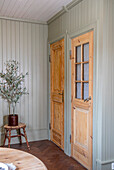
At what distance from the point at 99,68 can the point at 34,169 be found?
1695 mm

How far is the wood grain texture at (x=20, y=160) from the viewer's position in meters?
1.51

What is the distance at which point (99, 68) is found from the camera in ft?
8.79

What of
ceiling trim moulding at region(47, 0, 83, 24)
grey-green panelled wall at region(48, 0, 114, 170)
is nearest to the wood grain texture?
grey-green panelled wall at region(48, 0, 114, 170)

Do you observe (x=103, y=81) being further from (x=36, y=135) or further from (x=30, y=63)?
(x=36, y=135)

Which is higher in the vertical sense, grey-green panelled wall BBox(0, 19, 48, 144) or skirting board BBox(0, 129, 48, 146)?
grey-green panelled wall BBox(0, 19, 48, 144)

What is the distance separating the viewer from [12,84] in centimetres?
409

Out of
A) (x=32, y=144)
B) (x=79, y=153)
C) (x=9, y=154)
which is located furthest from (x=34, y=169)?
(x=32, y=144)

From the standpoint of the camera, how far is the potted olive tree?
399 cm

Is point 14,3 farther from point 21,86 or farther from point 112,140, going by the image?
point 112,140

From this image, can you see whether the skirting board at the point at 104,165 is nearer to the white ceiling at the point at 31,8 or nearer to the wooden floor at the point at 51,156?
the wooden floor at the point at 51,156

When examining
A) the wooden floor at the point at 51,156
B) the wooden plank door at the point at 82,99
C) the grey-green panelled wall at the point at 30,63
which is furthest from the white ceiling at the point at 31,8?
the wooden floor at the point at 51,156

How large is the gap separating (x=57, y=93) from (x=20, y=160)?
2.58 metres

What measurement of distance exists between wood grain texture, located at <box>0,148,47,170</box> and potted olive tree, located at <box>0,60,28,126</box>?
7.01 feet

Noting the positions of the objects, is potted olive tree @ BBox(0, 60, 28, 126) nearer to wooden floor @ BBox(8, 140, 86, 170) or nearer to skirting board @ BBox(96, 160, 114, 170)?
wooden floor @ BBox(8, 140, 86, 170)
